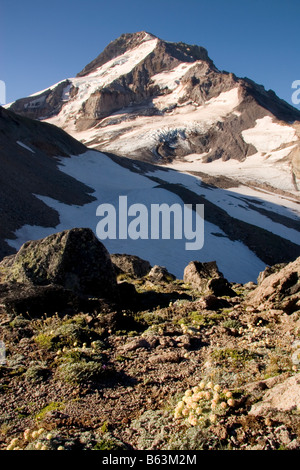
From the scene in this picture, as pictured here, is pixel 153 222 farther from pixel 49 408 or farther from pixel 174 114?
pixel 174 114

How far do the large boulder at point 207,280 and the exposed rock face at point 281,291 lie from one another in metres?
1.74

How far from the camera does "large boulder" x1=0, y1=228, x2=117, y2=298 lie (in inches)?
354

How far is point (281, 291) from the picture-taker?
8.48 meters

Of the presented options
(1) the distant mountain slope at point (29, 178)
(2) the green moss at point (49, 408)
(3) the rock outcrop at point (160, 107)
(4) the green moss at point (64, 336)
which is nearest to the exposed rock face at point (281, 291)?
(4) the green moss at point (64, 336)

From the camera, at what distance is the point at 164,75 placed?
162375 mm

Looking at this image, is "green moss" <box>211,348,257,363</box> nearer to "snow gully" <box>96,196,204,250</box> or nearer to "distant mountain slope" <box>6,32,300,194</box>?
"snow gully" <box>96,196,204,250</box>

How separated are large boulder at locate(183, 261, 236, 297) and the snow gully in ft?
40.4

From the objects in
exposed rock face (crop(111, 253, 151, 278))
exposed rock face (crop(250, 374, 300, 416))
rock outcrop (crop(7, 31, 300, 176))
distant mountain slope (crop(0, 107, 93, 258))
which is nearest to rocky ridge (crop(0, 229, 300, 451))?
exposed rock face (crop(250, 374, 300, 416))

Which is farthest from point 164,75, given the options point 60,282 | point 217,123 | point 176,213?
point 60,282

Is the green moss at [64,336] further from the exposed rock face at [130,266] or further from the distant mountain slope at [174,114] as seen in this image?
the distant mountain slope at [174,114]

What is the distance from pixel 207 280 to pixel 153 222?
1765 centimetres

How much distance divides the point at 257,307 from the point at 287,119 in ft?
420

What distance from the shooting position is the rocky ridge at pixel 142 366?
387 centimetres
